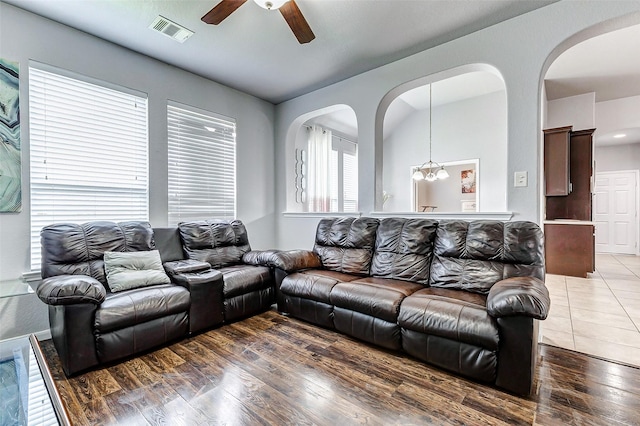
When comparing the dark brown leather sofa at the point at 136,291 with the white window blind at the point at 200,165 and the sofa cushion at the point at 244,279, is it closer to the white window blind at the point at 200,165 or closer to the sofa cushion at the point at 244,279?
the sofa cushion at the point at 244,279

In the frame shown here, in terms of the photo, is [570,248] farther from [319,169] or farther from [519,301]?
[319,169]

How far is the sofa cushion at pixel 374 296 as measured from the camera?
2268 millimetres

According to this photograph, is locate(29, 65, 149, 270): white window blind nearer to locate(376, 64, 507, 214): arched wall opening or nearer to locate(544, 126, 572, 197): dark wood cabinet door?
locate(376, 64, 507, 214): arched wall opening

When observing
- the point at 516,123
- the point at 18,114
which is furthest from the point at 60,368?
the point at 516,123

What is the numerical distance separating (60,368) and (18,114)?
2.10 metres

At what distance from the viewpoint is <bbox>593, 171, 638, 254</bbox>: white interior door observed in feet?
23.0

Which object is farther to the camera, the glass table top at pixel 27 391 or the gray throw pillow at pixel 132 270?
the gray throw pillow at pixel 132 270

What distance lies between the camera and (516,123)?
265 centimetres

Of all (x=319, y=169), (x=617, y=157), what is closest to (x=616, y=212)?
(x=617, y=157)

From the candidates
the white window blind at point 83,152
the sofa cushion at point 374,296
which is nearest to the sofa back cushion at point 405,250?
the sofa cushion at point 374,296

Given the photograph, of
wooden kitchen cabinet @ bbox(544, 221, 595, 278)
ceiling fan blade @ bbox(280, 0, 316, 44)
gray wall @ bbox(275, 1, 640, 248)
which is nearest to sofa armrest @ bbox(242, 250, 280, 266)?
gray wall @ bbox(275, 1, 640, 248)

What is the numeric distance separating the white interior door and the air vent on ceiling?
9.24 meters

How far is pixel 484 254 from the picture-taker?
2.48m

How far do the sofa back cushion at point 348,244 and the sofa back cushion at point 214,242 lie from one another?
3.20ft
